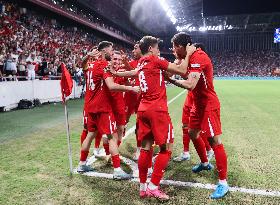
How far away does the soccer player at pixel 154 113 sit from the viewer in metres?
4.23

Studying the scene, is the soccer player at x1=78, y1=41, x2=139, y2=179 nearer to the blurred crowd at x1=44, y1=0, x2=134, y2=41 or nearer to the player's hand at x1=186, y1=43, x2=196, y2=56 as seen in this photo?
the player's hand at x1=186, y1=43, x2=196, y2=56

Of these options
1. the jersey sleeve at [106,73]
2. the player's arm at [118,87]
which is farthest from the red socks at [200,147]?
the jersey sleeve at [106,73]

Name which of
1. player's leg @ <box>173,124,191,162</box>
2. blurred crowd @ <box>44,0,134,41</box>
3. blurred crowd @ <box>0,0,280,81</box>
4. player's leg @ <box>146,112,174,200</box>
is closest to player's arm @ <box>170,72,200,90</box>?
player's leg @ <box>146,112,174,200</box>

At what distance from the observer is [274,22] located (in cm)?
5856

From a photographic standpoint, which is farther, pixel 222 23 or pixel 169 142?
pixel 222 23

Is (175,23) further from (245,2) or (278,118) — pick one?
(278,118)

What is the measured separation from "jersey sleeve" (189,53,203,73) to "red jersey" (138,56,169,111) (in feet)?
1.08

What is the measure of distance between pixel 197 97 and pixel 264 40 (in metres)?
72.2

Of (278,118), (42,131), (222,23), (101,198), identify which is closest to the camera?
(101,198)

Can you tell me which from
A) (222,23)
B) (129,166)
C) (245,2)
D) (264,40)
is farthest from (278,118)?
(264,40)

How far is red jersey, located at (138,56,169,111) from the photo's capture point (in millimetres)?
4254

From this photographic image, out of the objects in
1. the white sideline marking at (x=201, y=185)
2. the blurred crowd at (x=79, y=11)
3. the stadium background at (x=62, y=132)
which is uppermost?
the blurred crowd at (x=79, y=11)

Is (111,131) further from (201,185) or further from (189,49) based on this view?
(189,49)

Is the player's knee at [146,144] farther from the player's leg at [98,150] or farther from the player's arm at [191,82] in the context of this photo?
the player's leg at [98,150]
